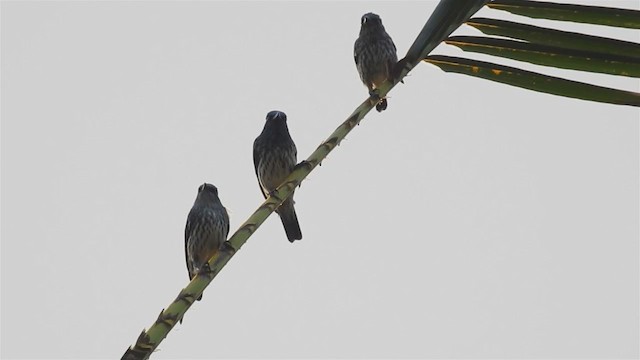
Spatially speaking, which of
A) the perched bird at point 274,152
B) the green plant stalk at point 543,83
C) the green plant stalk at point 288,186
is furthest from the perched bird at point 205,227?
the green plant stalk at point 543,83

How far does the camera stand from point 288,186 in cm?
283

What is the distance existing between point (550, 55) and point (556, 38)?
7 cm

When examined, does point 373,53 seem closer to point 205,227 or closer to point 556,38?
point 205,227

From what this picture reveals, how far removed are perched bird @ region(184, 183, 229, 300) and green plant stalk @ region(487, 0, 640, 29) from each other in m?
5.08

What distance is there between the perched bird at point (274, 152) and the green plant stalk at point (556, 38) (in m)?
4.88

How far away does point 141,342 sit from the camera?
2.38 meters

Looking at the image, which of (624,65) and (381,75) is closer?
(624,65)

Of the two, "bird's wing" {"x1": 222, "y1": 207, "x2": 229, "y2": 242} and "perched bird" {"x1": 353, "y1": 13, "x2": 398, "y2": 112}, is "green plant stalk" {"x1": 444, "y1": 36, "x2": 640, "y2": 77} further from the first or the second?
"perched bird" {"x1": 353, "y1": 13, "x2": 398, "y2": 112}

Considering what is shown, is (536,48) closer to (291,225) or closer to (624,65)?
(624,65)

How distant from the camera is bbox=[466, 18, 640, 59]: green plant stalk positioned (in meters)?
2.64

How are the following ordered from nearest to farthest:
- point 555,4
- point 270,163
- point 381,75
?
point 555,4 → point 270,163 → point 381,75

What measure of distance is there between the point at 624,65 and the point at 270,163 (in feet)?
17.6

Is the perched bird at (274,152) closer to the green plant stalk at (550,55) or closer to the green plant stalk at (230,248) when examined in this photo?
the green plant stalk at (230,248)

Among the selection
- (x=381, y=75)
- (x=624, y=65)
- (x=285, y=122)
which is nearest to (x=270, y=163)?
(x=285, y=122)
